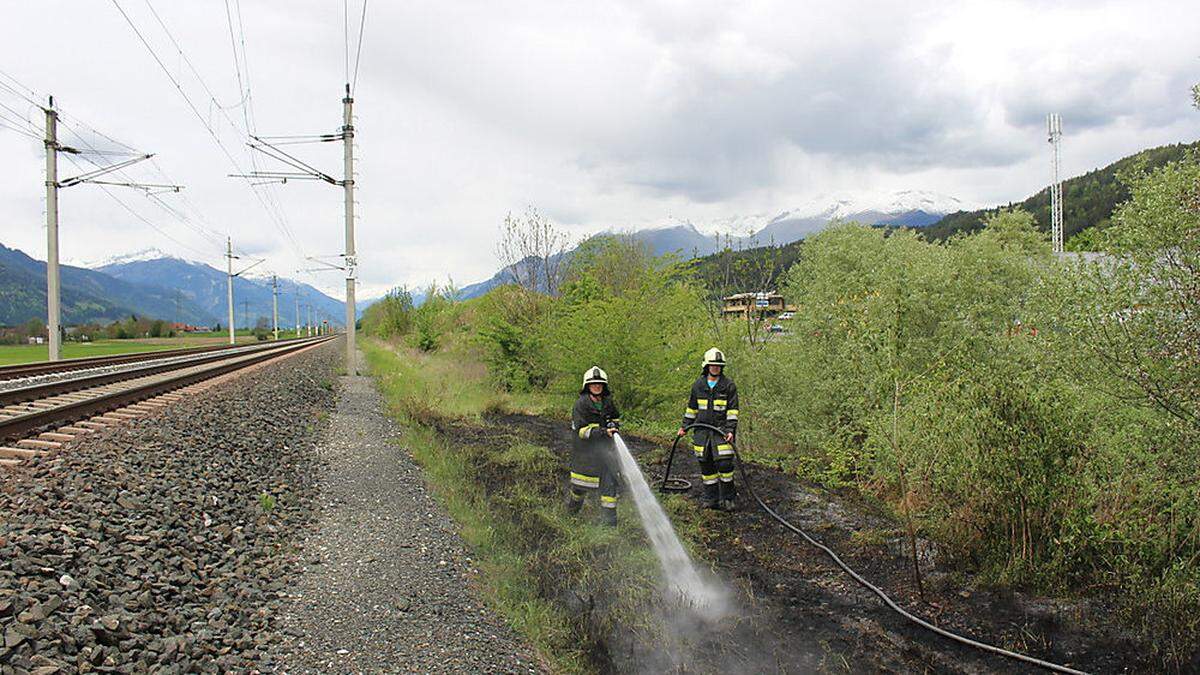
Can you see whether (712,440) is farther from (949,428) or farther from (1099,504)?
(1099,504)

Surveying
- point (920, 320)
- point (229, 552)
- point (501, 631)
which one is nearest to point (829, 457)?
point (920, 320)

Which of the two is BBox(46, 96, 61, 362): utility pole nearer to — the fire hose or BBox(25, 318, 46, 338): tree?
the fire hose

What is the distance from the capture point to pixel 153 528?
6.22 m

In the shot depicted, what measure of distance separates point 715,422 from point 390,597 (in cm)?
498

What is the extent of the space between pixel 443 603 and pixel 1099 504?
6008 mm

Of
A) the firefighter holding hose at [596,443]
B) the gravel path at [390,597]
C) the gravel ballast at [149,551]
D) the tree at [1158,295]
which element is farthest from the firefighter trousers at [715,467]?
the gravel ballast at [149,551]

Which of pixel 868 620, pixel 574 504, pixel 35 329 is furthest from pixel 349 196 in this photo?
pixel 35 329

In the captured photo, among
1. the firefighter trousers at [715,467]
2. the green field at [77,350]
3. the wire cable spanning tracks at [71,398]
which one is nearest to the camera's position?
the wire cable spanning tracks at [71,398]

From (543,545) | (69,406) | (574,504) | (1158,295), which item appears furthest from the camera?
(69,406)

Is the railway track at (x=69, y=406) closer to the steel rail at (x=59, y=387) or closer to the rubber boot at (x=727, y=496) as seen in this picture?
the steel rail at (x=59, y=387)

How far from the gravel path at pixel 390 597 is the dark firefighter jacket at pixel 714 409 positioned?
141 inches

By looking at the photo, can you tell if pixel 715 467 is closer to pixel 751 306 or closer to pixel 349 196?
pixel 751 306

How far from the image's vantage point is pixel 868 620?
6230 mm

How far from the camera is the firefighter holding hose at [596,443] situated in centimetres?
816
